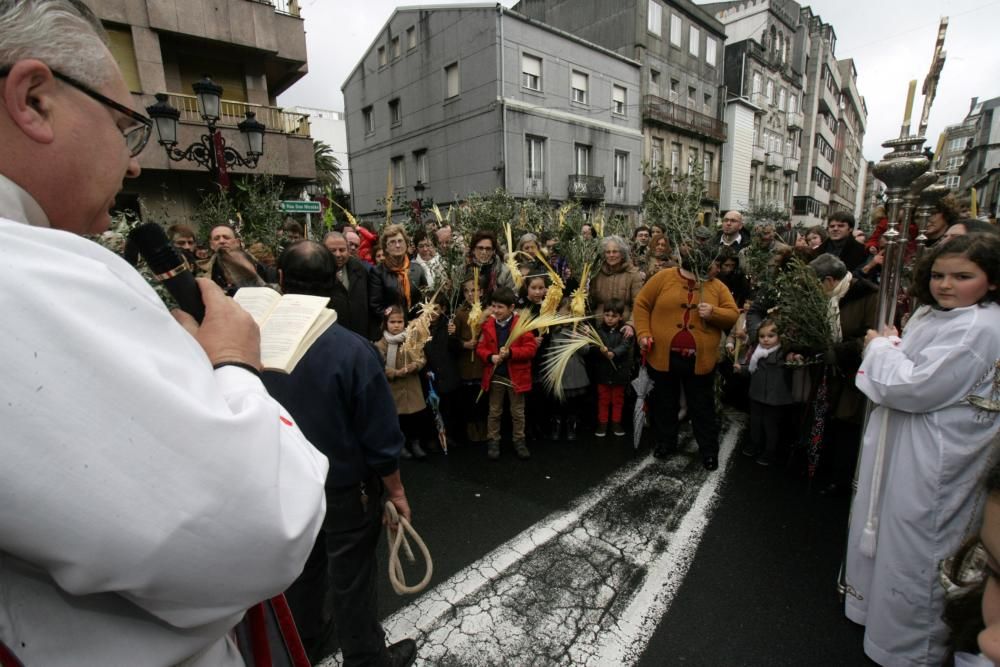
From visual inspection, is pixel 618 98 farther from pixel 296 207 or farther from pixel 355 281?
pixel 355 281

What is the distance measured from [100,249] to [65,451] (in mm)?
321

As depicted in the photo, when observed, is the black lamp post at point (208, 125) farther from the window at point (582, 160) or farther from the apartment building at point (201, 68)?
the window at point (582, 160)

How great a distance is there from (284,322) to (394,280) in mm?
3617

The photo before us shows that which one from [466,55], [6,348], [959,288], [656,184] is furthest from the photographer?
[466,55]

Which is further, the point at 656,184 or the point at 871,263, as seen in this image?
the point at 656,184

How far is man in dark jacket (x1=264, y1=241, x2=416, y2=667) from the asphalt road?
54cm

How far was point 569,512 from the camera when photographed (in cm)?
379

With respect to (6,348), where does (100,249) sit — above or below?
above

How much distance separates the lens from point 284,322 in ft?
5.50

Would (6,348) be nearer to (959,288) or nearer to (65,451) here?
(65,451)

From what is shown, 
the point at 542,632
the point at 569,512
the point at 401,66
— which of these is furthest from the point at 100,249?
the point at 401,66

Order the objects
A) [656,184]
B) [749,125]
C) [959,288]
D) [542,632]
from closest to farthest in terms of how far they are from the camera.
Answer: [959,288] → [542,632] → [656,184] → [749,125]

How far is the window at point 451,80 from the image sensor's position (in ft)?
68.3

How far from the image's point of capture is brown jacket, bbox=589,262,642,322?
5707 millimetres
